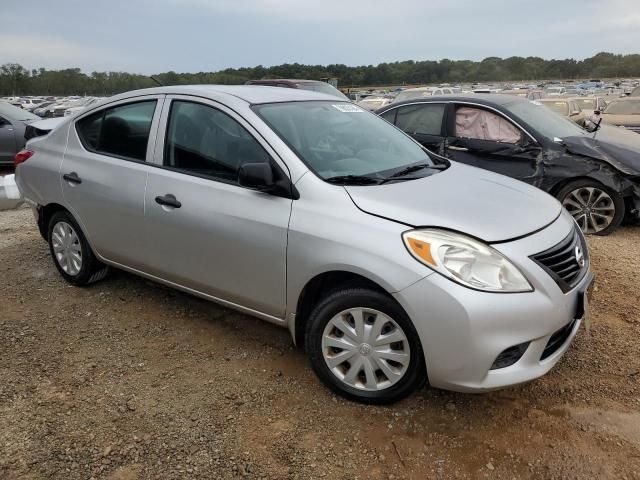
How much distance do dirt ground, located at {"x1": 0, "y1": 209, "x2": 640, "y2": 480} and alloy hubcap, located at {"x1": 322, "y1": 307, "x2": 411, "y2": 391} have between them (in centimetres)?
19

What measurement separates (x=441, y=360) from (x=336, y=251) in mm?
716

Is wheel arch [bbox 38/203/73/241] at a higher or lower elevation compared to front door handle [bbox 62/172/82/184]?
lower

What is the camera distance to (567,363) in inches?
121

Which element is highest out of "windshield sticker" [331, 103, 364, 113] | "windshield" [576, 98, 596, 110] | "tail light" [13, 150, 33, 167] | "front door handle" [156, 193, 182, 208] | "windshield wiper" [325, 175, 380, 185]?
"windshield" [576, 98, 596, 110]

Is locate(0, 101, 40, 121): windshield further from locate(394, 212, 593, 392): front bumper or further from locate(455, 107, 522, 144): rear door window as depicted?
locate(394, 212, 593, 392): front bumper

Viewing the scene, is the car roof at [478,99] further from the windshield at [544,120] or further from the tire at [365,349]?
the tire at [365,349]

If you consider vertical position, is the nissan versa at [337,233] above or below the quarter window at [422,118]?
below

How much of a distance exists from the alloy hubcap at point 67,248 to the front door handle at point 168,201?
1.22 m

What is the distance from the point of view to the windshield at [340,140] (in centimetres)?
294

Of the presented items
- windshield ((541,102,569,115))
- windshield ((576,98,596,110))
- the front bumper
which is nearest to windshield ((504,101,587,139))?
the front bumper

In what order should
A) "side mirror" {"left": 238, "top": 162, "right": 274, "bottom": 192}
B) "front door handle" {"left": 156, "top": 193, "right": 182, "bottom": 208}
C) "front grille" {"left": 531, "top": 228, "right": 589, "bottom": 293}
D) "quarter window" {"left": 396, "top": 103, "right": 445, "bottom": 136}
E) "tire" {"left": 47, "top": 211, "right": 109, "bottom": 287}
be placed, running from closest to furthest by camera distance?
1. "front grille" {"left": 531, "top": 228, "right": 589, "bottom": 293}
2. "side mirror" {"left": 238, "top": 162, "right": 274, "bottom": 192}
3. "front door handle" {"left": 156, "top": 193, "right": 182, "bottom": 208}
4. "tire" {"left": 47, "top": 211, "right": 109, "bottom": 287}
5. "quarter window" {"left": 396, "top": 103, "right": 445, "bottom": 136}

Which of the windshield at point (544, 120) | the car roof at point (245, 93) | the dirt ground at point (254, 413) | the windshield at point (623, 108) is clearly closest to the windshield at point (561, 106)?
the windshield at point (623, 108)

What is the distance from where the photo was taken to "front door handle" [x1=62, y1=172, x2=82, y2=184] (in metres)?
3.79

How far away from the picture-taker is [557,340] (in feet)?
8.30
